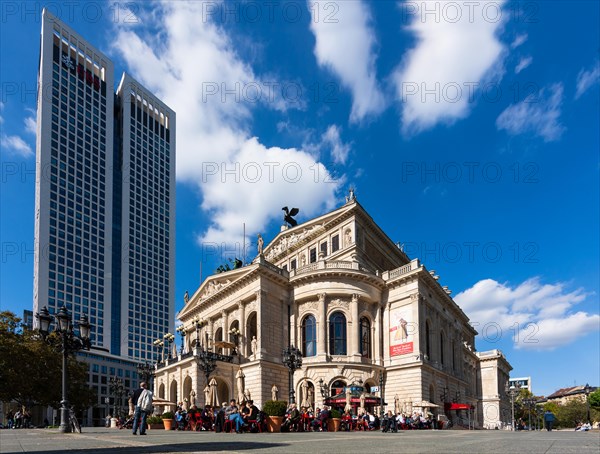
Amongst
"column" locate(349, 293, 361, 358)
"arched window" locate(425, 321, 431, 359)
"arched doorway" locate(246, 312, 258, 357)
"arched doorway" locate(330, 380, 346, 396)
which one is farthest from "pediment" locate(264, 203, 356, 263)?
"arched doorway" locate(330, 380, 346, 396)

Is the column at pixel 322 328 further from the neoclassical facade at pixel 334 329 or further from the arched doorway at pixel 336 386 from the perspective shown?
the arched doorway at pixel 336 386

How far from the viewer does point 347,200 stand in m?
54.0

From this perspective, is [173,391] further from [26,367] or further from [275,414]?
[275,414]

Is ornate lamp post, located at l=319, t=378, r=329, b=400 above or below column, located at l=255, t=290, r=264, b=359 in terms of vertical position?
below

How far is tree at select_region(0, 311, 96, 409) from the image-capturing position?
1549 inches

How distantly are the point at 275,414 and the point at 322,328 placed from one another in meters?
22.3

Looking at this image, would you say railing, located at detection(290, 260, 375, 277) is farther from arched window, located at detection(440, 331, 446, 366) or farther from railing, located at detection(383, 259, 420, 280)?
arched window, located at detection(440, 331, 446, 366)

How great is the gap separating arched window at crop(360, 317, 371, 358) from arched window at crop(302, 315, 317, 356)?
4.33 m

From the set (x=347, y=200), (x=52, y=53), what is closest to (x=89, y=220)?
(x=52, y=53)

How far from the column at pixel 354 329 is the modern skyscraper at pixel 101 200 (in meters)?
77.4

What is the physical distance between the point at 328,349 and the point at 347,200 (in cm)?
1651

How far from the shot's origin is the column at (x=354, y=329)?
45.3 metres

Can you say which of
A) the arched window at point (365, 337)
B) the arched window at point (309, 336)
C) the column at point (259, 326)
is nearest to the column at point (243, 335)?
the column at point (259, 326)

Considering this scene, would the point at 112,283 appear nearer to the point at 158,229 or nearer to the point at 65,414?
the point at 158,229
